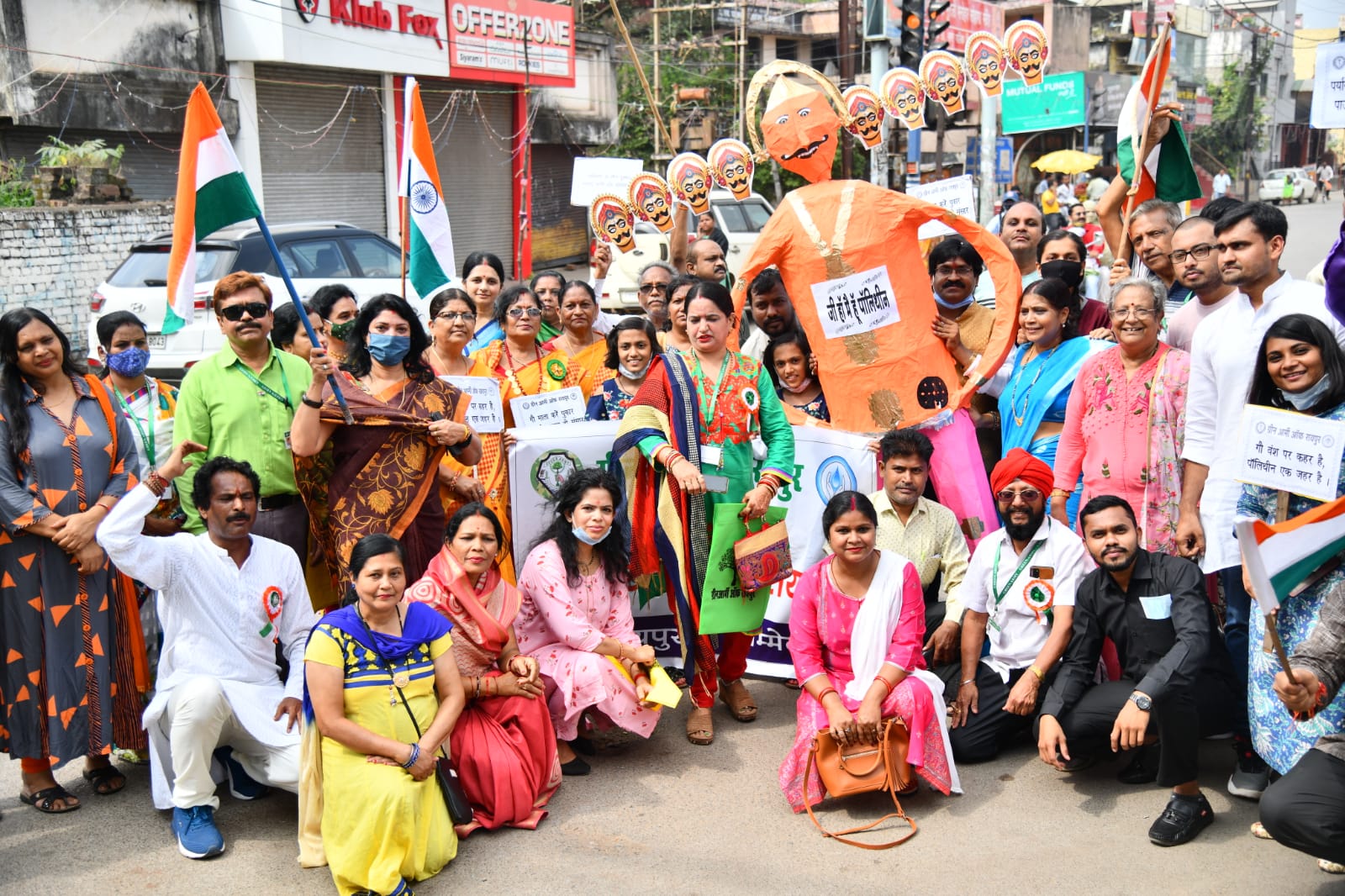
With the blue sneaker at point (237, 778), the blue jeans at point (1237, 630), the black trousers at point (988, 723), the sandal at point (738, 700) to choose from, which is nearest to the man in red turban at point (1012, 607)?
the black trousers at point (988, 723)

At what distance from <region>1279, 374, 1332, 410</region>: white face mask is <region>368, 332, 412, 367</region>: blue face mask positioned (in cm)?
294

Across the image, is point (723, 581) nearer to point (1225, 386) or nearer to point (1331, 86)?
point (1225, 386)

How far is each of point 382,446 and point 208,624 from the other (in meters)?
0.86

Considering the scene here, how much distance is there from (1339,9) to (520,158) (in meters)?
35.6

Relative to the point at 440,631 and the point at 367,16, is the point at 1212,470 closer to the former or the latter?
the point at 440,631

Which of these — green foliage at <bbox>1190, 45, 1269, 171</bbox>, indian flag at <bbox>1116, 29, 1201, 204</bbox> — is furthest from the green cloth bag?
green foliage at <bbox>1190, 45, 1269, 171</bbox>

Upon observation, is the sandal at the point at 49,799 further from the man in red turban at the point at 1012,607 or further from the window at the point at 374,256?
the window at the point at 374,256

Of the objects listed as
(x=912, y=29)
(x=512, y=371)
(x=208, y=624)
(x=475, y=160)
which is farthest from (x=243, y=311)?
(x=475, y=160)

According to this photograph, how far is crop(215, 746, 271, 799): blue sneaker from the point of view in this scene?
4.08m

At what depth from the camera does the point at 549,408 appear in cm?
514

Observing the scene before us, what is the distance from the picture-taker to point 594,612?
449 centimetres

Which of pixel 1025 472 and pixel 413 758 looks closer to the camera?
pixel 413 758

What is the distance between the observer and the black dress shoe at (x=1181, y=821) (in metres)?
3.69

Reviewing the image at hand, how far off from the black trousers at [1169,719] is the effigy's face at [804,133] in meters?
2.53
